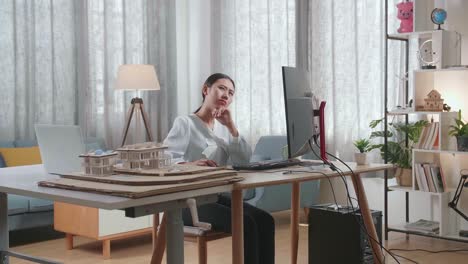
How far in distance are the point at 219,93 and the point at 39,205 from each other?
7.06ft

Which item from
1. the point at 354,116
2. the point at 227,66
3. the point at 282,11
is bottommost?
the point at 354,116

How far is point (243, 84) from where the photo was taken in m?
6.13

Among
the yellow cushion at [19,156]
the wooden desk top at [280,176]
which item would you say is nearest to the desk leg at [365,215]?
the wooden desk top at [280,176]

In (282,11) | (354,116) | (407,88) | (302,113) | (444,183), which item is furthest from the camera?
(282,11)

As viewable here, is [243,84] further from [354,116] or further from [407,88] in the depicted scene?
[407,88]

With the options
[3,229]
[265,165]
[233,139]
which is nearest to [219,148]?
[233,139]

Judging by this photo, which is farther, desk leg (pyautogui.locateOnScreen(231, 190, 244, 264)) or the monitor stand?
the monitor stand

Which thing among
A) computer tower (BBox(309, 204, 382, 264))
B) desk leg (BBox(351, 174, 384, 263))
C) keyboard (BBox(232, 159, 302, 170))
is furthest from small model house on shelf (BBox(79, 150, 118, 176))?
computer tower (BBox(309, 204, 382, 264))

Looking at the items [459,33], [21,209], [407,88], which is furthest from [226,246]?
[459,33]

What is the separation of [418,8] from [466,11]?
0.35 m

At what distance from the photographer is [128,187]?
192cm

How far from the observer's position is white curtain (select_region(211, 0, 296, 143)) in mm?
5871

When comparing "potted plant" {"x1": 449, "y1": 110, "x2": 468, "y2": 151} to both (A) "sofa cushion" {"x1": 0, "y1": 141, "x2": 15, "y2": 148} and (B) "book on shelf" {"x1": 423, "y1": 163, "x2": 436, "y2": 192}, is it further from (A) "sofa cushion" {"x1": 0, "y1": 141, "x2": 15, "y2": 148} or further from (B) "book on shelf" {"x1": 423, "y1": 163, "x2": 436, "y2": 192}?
(A) "sofa cushion" {"x1": 0, "y1": 141, "x2": 15, "y2": 148}

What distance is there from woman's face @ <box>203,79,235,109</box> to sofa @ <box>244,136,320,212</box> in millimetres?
1964
